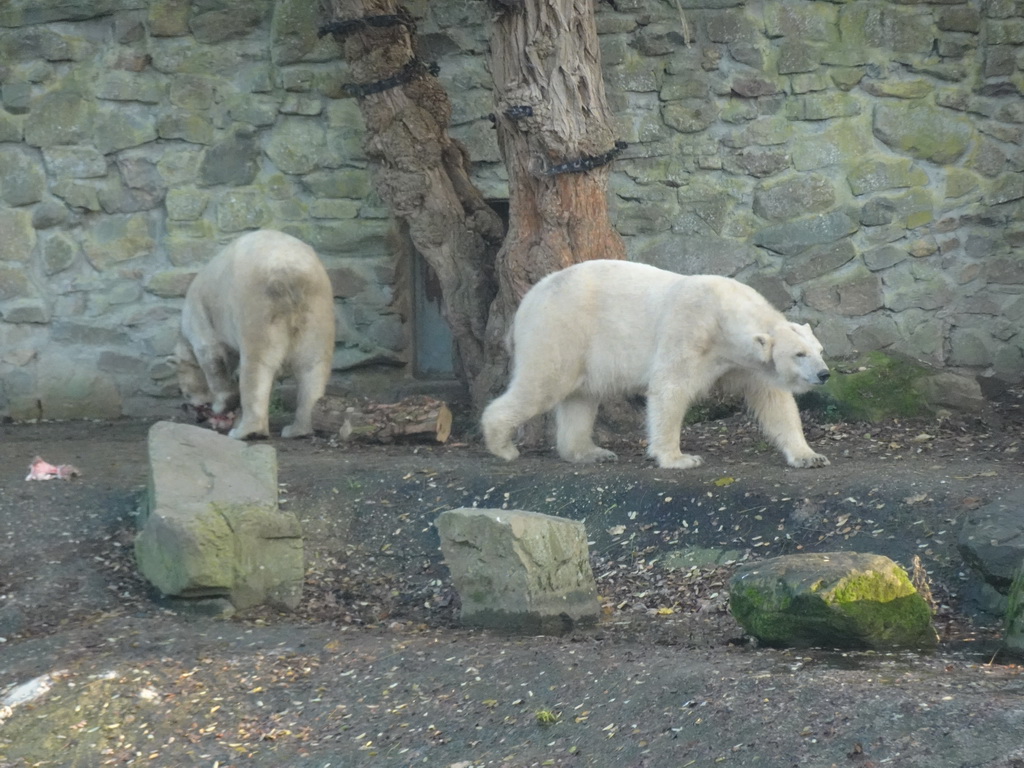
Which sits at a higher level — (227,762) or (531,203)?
(531,203)

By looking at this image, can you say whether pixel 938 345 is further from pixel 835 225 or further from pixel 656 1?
pixel 656 1

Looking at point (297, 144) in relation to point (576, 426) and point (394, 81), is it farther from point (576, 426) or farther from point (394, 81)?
point (576, 426)

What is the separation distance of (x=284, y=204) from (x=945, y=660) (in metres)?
5.81

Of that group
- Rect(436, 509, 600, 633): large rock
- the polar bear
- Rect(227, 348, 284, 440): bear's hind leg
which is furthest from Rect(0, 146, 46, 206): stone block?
Rect(436, 509, 600, 633): large rock

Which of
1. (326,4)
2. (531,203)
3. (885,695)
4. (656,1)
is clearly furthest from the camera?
(656,1)

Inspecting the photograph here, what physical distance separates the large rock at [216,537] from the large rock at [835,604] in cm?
189

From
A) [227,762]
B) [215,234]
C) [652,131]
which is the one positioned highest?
[652,131]

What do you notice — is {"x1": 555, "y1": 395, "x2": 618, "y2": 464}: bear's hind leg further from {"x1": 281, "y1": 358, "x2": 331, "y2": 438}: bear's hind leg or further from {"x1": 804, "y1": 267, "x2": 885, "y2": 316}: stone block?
{"x1": 804, "y1": 267, "x2": 885, "y2": 316}: stone block

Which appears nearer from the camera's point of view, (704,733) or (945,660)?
(704,733)

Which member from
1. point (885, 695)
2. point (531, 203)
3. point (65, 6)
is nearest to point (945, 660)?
point (885, 695)

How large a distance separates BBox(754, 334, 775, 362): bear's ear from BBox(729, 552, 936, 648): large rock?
2.14 m

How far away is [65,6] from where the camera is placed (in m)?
8.52

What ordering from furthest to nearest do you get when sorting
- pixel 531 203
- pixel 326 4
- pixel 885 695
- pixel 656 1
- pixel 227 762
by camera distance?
1. pixel 656 1
2. pixel 326 4
3. pixel 531 203
4. pixel 227 762
5. pixel 885 695

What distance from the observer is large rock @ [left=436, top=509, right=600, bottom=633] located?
471cm
